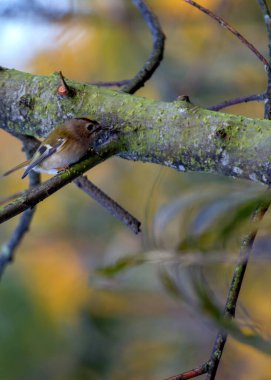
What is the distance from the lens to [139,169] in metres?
2.72

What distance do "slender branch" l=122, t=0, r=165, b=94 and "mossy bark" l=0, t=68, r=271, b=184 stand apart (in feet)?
0.40

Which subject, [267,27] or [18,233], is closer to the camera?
[267,27]

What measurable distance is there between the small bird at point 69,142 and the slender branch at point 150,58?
0.16 meters

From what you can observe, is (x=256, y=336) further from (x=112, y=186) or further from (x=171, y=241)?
(x=112, y=186)

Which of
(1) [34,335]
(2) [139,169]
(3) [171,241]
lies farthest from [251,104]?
(3) [171,241]

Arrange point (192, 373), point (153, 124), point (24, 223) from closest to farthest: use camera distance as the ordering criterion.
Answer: point (192, 373) < point (153, 124) < point (24, 223)

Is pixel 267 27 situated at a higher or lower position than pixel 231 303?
higher

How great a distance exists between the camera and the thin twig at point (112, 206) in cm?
84

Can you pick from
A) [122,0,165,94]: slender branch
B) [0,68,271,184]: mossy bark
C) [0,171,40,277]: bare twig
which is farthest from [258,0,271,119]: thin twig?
[0,171,40,277]: bare twig

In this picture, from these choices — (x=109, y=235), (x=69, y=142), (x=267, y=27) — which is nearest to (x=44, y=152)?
(x=69, y=142)

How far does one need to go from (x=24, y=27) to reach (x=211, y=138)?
163cm

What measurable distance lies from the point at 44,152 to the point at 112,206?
0.17 m

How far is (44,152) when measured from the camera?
949 mm

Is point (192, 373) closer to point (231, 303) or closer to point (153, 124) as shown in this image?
point (231, 303)
